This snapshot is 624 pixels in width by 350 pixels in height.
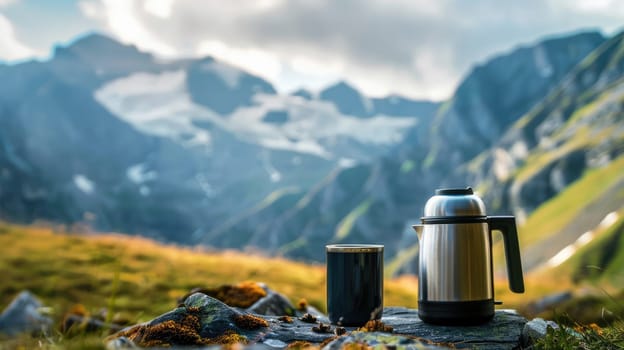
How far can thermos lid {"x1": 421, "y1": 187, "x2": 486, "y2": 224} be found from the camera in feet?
16.1

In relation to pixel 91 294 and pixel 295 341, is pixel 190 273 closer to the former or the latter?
pixel 91 294

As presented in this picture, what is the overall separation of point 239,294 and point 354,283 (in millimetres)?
2518

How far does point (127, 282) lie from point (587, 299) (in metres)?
32.8

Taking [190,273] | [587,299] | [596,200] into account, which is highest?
[596,200]

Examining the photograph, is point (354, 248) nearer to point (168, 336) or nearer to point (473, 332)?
point (473, 332)

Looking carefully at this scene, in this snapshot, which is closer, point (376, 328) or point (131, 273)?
point (376, 328)

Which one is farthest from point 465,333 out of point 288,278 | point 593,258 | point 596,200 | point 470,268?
point 596,200

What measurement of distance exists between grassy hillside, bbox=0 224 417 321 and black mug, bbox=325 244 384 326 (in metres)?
8.48

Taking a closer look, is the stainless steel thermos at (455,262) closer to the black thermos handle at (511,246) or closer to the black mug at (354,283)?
the black thermos handle at (511,246)

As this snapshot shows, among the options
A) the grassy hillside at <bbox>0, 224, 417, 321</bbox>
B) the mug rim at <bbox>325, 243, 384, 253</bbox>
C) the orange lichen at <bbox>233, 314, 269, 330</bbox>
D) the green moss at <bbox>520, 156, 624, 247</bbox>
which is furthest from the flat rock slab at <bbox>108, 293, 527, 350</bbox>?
the green moss at <bbox>520, 156, 624, 247</bbox>

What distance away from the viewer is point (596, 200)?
5871 inches

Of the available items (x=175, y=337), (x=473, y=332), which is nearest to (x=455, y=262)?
(x=473, y=332)

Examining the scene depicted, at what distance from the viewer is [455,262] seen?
4.87m

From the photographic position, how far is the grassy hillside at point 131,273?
14.6 meters
